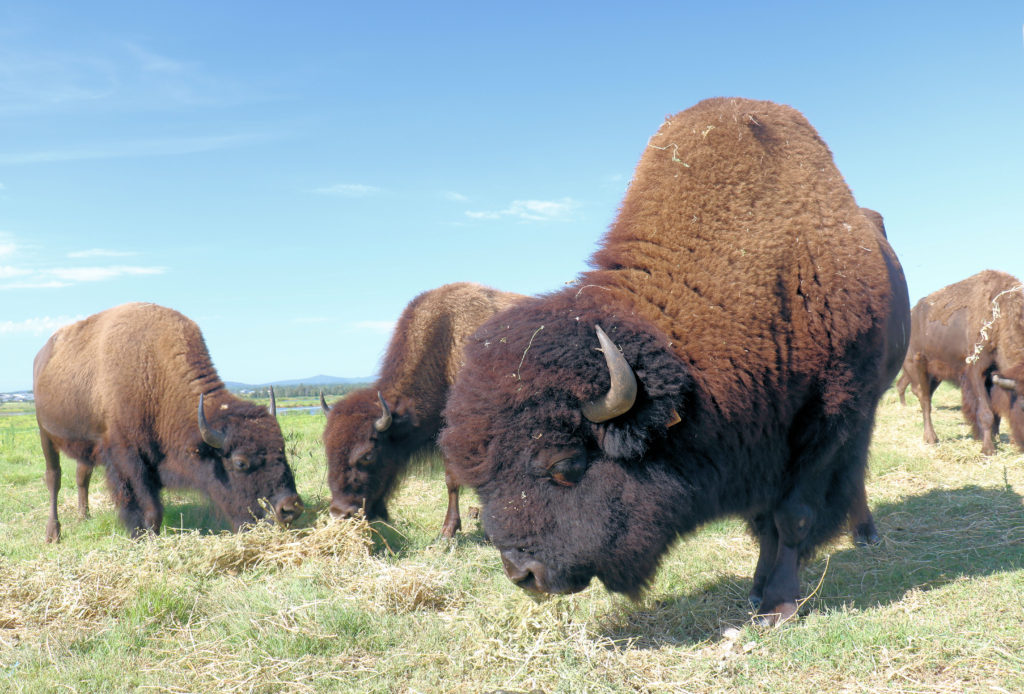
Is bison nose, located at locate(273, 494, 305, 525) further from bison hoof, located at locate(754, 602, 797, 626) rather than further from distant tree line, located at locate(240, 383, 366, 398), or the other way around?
bison hoof, located at locate(754, 602, 797, 626)

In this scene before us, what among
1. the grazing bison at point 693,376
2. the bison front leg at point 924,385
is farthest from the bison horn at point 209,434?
the bison front leg at point 924,385

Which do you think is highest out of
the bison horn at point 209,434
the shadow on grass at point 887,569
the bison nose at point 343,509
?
the bison horn at point 209,434

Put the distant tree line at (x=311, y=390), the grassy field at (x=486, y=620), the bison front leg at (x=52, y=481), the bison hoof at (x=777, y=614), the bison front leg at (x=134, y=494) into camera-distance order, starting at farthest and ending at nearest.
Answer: the distant tree line at (x=311, y=390)
the bison front leg at (x=52, y=481)
the bison front leg at (x=134, y=494)
the bison hoof at (x=777, y=614)
the grassy field at (x=486, y=620)

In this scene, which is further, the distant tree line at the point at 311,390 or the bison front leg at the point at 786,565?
the distant tree line at the point at 311,390

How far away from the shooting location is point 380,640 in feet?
11.8

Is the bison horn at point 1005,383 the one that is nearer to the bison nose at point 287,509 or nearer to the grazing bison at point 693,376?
the grazing bison at point 693,376

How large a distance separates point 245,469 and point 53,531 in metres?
2.62

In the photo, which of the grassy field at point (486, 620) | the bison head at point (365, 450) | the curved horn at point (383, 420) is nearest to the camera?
the grassy field at point (486, 620)

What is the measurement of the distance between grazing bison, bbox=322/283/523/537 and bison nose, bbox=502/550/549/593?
3244mm

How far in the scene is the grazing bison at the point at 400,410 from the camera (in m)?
6.62

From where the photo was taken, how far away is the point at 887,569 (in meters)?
4.65

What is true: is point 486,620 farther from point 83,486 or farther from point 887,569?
point 83,486

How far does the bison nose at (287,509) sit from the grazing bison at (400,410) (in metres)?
0.36

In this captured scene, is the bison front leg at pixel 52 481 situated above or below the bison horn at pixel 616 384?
below
